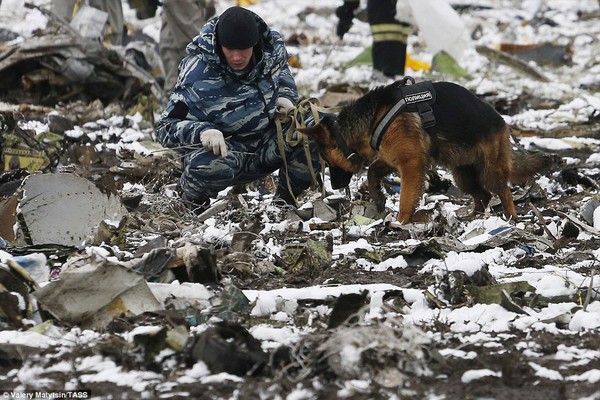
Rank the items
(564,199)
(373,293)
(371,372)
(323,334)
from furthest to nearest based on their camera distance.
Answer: (564,199)
(373,293)
(323,334)
(371,372)

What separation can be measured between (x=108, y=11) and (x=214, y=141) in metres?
5.69

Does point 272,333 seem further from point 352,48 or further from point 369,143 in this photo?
point 352,48

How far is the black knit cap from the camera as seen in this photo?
18.9ft

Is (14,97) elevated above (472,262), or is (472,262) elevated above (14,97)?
(472,262)

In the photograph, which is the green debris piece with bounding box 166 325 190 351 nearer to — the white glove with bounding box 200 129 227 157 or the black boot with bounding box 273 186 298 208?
the white glove with bounding box 200 129 227 157

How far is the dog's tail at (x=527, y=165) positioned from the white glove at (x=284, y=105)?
143 cm

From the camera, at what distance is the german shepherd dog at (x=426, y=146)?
5.87 metres

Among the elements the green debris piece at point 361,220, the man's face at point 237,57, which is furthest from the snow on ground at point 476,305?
→ the man's face at point 237,57

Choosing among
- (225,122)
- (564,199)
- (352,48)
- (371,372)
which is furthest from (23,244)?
(352,48)

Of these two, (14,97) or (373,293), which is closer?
(373,293)

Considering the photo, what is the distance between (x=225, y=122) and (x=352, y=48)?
930 cm

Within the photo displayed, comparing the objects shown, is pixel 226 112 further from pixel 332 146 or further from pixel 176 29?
pixel 176 29

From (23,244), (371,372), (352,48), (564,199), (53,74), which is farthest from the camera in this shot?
(352,48)

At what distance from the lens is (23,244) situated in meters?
4.90
